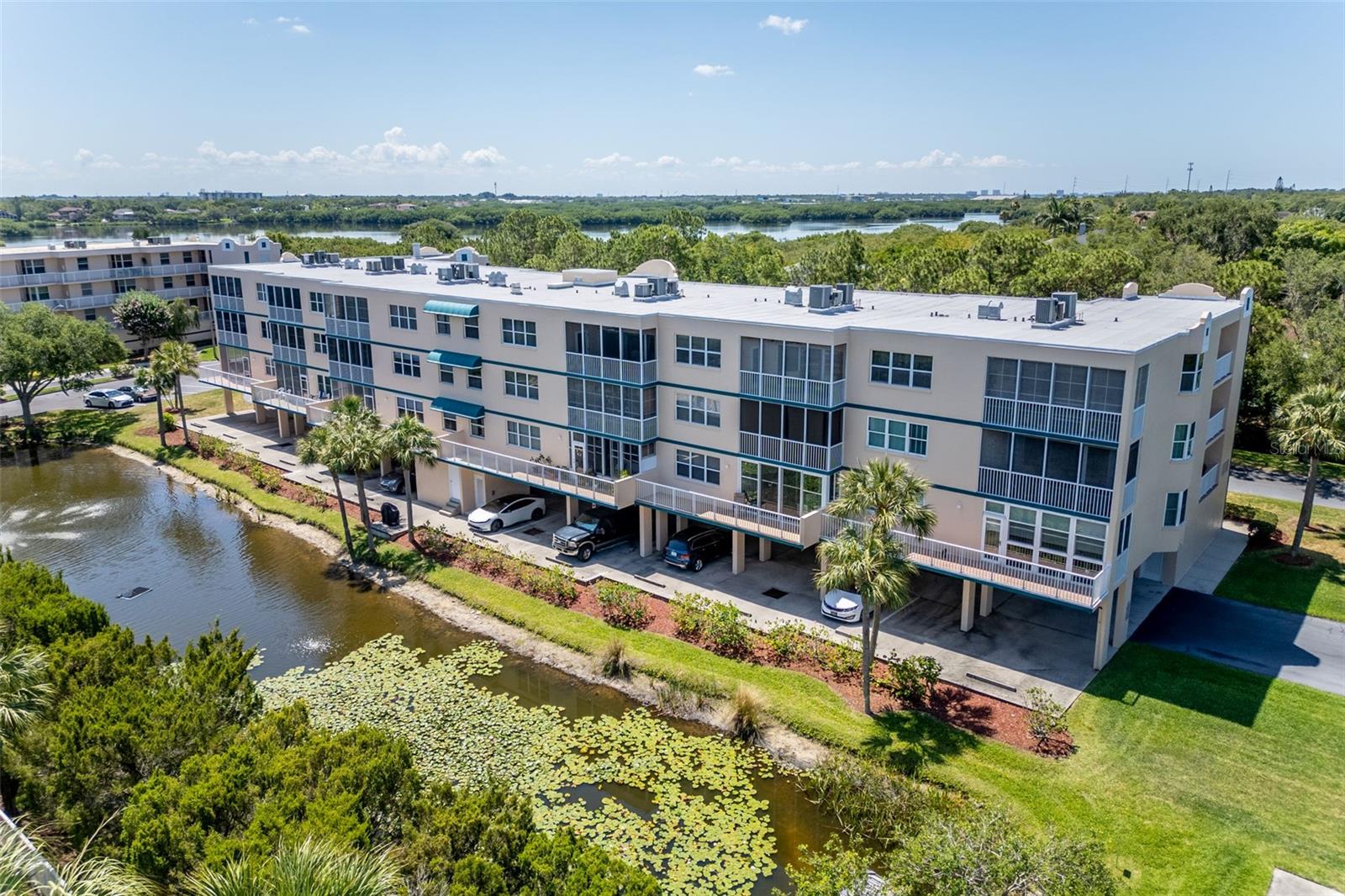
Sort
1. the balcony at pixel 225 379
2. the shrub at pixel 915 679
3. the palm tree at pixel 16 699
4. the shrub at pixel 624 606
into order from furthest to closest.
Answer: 1. the balcony at pixel 225 379
2. the shrub at pixel 624 606
3. the shrub at pixel 915 679
4. the palm tree at pixel 16 699

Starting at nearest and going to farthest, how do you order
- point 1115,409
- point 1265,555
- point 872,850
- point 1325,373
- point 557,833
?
point 557,833, point 872,850, point 1115,409, point 1265,555, point 1325,373

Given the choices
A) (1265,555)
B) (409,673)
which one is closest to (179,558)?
(409,673)

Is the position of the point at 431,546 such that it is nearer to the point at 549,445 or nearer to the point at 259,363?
the point at 549,445

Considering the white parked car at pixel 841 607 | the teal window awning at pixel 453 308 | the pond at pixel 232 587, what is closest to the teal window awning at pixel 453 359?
the teal window awning at pixel 453 308

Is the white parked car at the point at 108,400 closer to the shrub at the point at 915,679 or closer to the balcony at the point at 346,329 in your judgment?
the balcony at the point at 346,329

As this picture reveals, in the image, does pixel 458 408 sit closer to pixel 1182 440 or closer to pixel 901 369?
pixel 901 369

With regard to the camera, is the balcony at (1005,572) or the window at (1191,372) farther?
the window at (1191,372)

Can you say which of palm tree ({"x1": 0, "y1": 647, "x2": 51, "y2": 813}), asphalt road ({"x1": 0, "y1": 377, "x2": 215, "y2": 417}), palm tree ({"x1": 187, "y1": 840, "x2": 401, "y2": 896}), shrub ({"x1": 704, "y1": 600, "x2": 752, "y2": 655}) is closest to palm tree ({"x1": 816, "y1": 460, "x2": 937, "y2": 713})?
shrub ({"x1": 704, "y1": 600, "x2": 752, "y2": 655})
